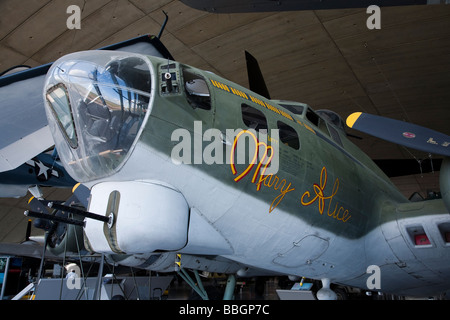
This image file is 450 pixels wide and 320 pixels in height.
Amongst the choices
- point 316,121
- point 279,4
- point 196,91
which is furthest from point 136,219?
point 279,4

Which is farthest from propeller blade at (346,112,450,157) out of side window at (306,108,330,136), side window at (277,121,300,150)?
side window at (306,108,330,136)

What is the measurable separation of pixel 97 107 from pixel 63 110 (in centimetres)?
37

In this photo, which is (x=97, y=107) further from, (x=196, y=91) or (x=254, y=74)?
(x=254, y=74)

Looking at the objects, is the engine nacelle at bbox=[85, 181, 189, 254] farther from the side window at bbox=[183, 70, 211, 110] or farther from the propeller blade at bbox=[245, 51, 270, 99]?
the propeller blade at bbox=[245, 51, 270, 99]

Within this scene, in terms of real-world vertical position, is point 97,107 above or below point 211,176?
above

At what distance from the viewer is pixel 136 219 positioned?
10.5 ft

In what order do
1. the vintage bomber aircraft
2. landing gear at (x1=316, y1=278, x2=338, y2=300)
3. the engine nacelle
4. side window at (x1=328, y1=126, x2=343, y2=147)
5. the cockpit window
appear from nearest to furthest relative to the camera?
the engine nacelle → the vintage bomber aircraft → the cockpit window → landing gear at (x1=316, y1=278, x2=338, y2=300) → side window at (x1=328, y1=126, x2=343, y2=147)

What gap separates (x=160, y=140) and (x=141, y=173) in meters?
0.33

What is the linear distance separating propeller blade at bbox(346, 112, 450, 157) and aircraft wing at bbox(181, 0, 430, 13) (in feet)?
8.53

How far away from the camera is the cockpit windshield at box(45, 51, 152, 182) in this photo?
3.28m

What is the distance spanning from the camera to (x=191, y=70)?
12.5 feet

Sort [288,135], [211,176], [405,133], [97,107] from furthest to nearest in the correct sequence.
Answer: [405,133], [288,135], [211,176], [97,107]

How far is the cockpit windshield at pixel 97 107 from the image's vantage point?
3.28 meters

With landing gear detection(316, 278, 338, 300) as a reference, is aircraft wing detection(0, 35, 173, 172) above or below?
above
